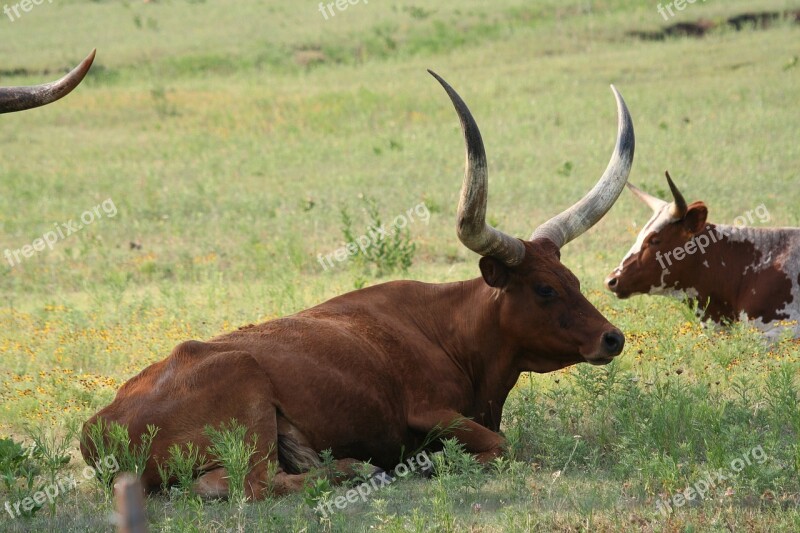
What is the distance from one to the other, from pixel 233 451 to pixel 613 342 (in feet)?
7.15

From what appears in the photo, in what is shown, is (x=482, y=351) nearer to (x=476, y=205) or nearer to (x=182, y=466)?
(x=476, y=205)

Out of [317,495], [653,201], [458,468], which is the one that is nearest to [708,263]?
[653,201]

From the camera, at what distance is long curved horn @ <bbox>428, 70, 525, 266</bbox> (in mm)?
5863

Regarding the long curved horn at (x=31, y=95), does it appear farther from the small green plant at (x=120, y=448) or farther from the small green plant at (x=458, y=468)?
the small green plant at (x=458, y=468)

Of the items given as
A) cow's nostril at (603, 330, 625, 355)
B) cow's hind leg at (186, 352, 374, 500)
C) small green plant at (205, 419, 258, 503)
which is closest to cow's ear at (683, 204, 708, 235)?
cow's nostril at (603, 330, 625, 355)

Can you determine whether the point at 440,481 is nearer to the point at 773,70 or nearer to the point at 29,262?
the point at 29,262

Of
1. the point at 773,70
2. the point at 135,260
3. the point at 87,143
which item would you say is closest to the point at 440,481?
the point at 135,260

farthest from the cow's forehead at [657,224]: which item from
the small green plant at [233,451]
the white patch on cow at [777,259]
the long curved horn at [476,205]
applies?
the small green plant at [233,451]

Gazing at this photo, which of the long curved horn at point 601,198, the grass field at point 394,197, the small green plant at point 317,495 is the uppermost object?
the long curved horn at point 601,198

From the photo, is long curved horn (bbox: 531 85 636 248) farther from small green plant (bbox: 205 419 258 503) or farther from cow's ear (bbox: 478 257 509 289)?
small green plant (bbox: 205 419 258 503)

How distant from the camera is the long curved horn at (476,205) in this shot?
5.86 meters

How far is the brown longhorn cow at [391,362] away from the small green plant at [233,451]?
69 millimetres

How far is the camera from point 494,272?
6.65 metres

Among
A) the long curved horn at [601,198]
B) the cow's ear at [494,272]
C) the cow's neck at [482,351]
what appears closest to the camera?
the cow's ear at [494,272]
